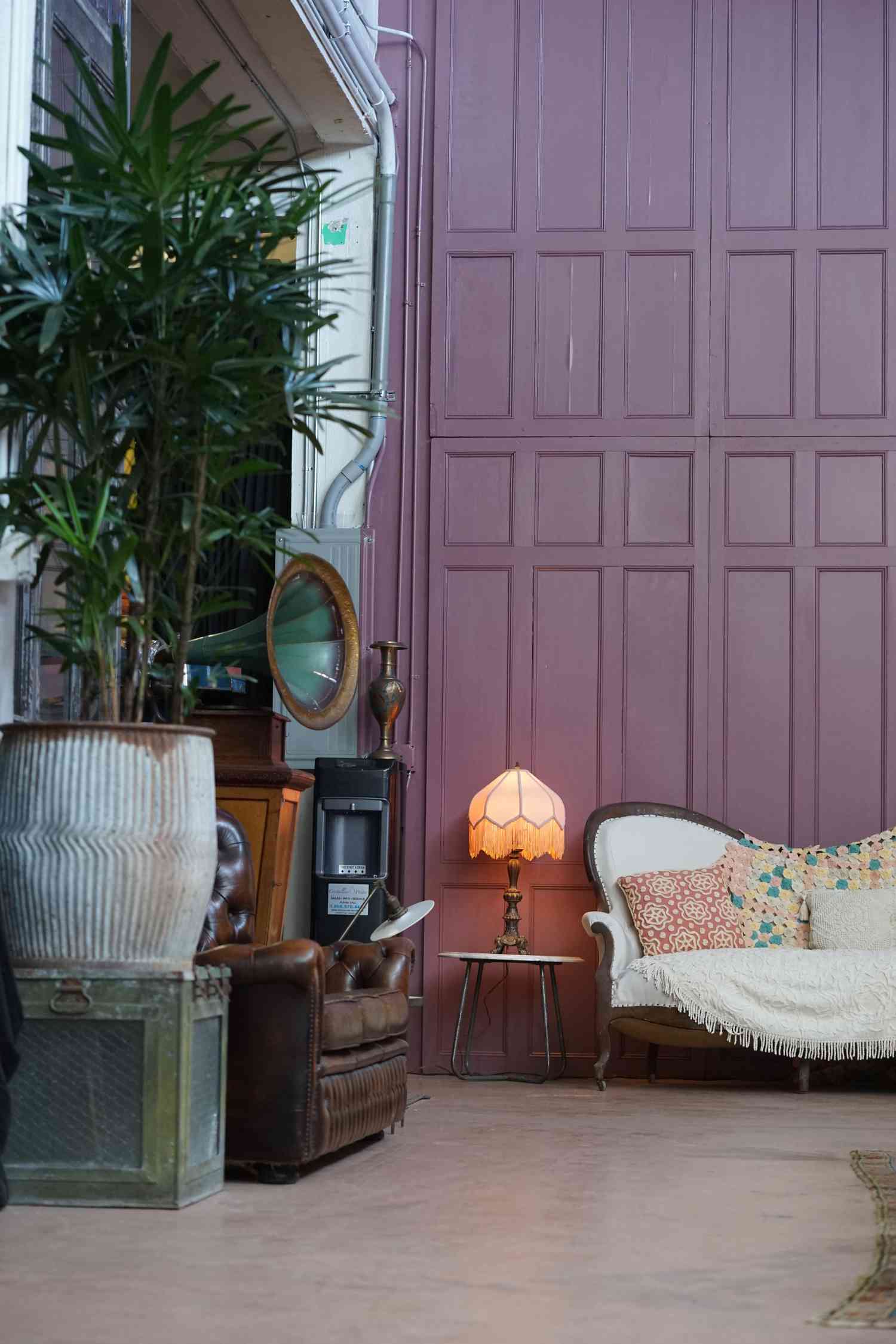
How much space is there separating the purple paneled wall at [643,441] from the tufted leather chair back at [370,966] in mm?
1985

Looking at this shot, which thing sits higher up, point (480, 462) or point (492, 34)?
point (492, 34)

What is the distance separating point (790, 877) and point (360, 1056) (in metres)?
2.84

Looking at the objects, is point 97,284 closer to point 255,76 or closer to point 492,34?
point 255,76

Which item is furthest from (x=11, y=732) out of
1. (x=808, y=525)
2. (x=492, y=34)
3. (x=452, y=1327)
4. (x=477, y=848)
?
(x=492, y=34)

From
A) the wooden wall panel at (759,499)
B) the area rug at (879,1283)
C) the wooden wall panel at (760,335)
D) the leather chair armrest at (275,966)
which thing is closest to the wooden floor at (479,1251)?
the area rug at (879,1283)

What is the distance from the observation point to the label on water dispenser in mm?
6422

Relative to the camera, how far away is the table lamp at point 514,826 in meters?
6.48

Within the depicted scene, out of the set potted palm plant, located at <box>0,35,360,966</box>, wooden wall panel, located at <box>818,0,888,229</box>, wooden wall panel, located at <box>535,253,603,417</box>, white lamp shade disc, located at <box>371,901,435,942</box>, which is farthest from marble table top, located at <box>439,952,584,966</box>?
wooden wall panel, located at <box>818,0,888,229</box>

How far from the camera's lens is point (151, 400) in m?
3.71

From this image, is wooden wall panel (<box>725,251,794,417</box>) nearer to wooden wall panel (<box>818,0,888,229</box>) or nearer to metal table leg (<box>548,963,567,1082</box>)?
wooden wall panel (<box>818,0,888,229</box>)

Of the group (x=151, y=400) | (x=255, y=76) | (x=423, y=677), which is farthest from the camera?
(x=423, y=677)

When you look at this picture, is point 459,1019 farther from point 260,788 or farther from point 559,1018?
point 260,788

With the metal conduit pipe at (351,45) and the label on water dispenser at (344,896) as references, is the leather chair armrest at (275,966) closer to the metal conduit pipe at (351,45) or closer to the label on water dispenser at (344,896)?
the label on water dispenser at (344,896)

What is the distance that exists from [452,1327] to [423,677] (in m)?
4.78
